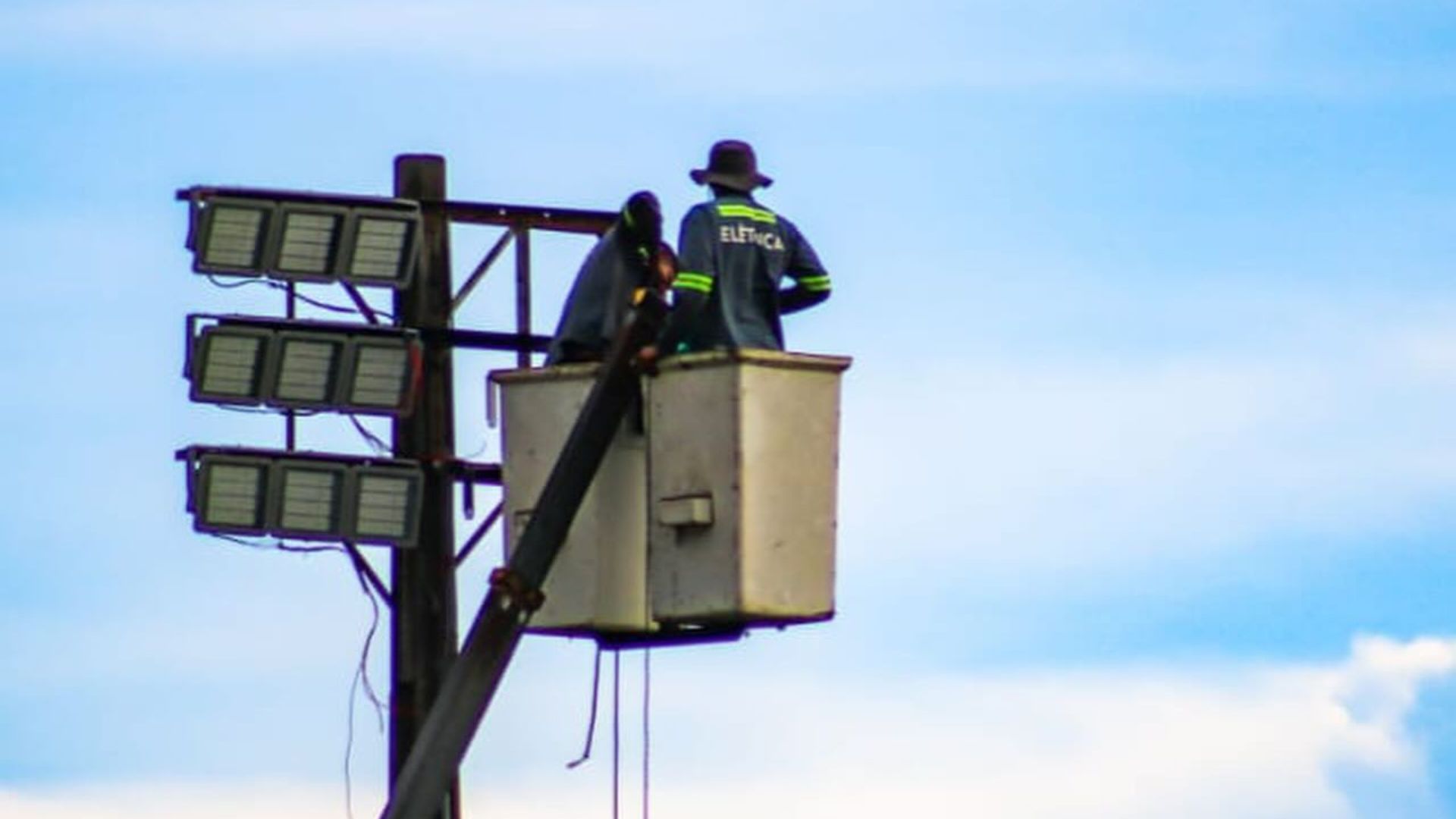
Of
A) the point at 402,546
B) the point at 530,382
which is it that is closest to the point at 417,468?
the point at 402,546

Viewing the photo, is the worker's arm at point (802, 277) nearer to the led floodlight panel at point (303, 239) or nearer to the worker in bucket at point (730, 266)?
the worker in bucket at point (730, 266)

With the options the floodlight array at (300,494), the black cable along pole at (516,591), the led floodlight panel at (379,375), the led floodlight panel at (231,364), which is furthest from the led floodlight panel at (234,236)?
the black cable along pole at (516,591)

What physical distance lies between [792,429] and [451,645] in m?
6.69

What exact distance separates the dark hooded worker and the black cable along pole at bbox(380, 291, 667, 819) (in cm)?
32

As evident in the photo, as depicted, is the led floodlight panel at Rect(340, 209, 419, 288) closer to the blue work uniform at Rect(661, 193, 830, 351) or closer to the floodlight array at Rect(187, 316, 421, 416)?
the floodlight array at Rect(187, 316, 421, 416)

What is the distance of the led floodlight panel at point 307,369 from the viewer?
3688cm

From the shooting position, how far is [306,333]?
37.0 m

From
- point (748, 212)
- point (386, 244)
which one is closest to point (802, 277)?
point (748, 212)

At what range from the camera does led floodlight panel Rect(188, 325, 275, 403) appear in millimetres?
36906

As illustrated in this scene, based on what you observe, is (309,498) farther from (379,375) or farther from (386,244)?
(386,244)

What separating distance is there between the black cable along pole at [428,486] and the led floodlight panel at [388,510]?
3.3 inches

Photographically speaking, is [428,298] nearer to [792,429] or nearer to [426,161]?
[426,161]

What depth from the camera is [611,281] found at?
1225 inches

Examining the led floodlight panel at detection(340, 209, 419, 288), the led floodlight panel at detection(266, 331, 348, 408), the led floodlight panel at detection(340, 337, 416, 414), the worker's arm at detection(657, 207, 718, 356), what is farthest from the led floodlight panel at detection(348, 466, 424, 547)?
the worker's arm at detection(657, 207, 718, 356)
